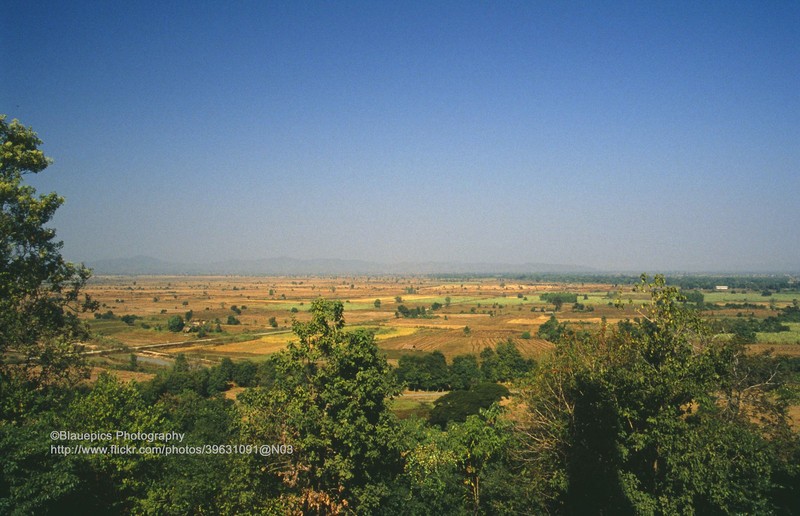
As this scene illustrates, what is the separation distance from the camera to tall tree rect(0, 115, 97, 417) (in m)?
12.2

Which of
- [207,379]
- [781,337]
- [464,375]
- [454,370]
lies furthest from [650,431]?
[781,337]

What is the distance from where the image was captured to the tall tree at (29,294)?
12.2 meters

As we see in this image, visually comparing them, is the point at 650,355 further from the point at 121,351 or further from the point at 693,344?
the point at 121,351

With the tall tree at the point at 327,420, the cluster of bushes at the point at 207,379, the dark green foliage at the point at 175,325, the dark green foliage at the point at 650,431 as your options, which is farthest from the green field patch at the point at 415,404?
the dark green foliage at the point at 175,325

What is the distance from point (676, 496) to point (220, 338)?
7789cm

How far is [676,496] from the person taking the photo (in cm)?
1252

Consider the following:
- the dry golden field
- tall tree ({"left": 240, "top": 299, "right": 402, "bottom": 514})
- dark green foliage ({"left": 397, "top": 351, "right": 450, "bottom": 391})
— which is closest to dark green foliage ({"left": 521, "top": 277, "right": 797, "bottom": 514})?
tall tree ({"left": 240, "top": 299, "right": 402, "bottom": 514})

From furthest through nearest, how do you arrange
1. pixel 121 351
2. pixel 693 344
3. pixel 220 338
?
pixel 220 338 < pixel 121 351 < pixel 693 344

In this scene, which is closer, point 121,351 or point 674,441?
point 674,441

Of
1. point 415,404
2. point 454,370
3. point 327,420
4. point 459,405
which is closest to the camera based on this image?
point 327,420

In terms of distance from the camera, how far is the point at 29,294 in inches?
500

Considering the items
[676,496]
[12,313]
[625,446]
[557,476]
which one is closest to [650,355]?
[625,446]

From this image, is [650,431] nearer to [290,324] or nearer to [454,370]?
[454,370]

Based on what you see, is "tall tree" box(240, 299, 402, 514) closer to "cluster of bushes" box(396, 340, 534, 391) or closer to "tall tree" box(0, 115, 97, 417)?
"tall tree" box(0, 115, 97, 417)
